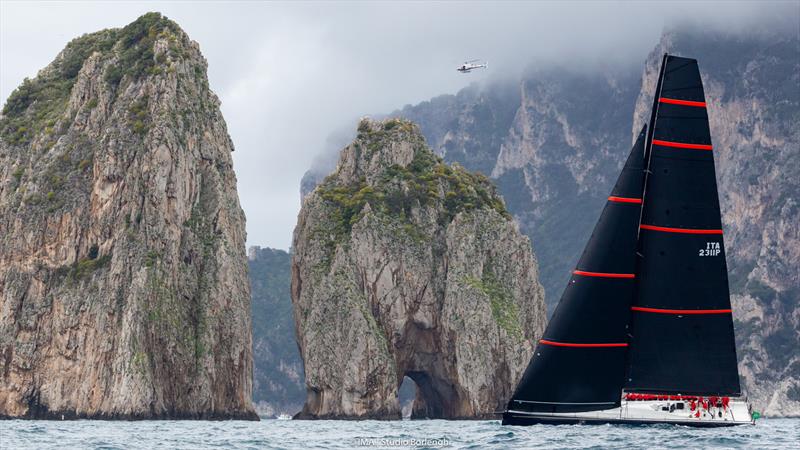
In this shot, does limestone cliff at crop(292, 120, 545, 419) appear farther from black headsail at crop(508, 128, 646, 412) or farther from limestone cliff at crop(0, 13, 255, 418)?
black headsail at crop(508, 128, 646, 412)

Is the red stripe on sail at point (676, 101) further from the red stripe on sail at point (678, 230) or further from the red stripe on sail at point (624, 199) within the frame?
the red stripe on sail at point (678, 230)

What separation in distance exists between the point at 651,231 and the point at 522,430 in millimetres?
13625

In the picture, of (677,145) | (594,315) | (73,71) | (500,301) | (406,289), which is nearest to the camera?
(677,145)

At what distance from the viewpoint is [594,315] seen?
45.2 meters

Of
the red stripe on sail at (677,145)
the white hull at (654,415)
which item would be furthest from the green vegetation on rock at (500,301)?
the red stripe on sail at (677,145)

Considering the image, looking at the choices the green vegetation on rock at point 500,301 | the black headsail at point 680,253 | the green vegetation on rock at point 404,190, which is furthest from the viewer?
the green vegetation on rock at point 404,190

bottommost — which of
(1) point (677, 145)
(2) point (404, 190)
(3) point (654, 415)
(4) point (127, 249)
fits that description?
(3) point (654, 415)

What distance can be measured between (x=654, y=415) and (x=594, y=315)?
4.91 metres

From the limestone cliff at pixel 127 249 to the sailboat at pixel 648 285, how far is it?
202 ft

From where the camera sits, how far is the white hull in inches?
1793

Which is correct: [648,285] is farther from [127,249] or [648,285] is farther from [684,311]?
[127,249]

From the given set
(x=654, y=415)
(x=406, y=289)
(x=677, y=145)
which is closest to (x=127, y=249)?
(x=406, y=289)

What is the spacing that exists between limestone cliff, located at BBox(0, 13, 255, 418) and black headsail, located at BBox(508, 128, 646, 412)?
201 feet

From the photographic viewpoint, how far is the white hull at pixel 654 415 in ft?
149
